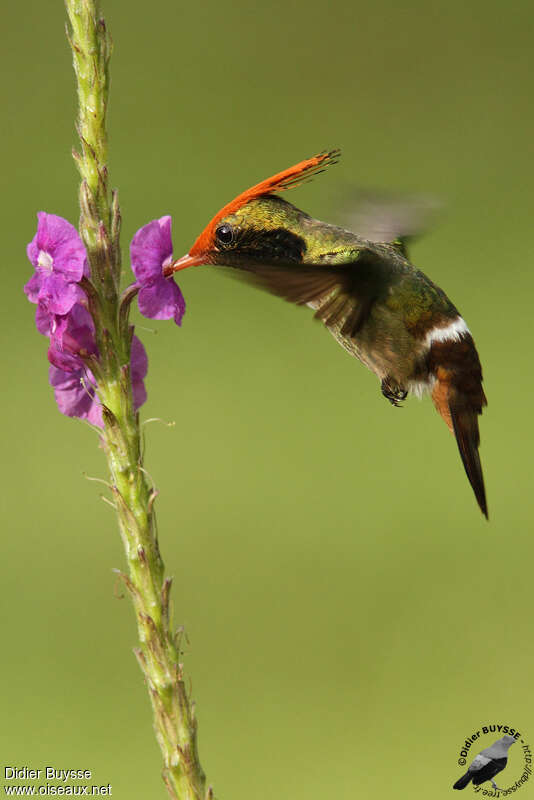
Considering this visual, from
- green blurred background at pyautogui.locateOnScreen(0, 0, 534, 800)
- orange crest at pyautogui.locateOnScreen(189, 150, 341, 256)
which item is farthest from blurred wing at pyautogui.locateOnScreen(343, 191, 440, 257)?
orange crest at pyautogui.locateOnScreen(189, 150, 341, 256)

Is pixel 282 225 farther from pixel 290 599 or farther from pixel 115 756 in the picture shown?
pixel 290 599

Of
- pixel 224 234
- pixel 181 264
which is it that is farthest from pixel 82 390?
pixel 224 234

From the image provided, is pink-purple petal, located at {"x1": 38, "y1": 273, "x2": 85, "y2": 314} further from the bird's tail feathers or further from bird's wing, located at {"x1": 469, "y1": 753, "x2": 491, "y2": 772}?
bird's wing, located at {"x1": 469, "y1": 753, "x2": 491, "y2": 772}

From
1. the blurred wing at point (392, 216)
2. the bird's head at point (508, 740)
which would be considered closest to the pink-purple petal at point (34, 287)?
the blurred wing at point (392, 216)

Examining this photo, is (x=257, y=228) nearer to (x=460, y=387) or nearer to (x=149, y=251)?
(x=149, y=251)

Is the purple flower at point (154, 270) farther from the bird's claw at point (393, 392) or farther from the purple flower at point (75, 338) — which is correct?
the bird's claw at point (393, 392)

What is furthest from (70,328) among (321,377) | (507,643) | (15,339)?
(15,339)
